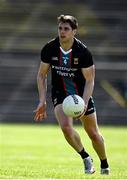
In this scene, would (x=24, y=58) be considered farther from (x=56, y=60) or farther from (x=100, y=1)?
(x=56, y=60)

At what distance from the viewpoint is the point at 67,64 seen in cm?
976

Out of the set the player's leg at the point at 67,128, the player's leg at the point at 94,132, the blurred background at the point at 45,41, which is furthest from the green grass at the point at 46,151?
the blurred background at the point at 45,41

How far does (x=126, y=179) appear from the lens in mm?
8898

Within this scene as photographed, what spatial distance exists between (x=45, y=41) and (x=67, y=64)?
24584 mm

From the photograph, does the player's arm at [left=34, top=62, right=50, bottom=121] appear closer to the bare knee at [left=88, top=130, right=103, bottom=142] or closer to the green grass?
the bare knee at [left=88, top=130, right=103, bottom=142]

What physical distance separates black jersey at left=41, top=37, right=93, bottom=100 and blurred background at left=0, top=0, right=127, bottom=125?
22.1 metres

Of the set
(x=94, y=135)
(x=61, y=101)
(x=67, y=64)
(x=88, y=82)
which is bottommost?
(x=94, y=135)

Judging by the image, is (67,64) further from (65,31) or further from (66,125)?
(66,125)

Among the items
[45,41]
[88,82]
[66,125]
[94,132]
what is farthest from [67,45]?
[45,41]

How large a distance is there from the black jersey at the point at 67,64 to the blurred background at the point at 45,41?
22077 mm

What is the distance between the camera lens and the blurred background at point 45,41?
33.0 meters

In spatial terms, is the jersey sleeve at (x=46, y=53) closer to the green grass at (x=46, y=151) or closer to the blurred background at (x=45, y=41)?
the green grass at (x=46, y=151)

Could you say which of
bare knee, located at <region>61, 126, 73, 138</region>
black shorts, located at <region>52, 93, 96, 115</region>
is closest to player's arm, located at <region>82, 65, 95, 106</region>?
black shorts, located at <region>52, 93, 96, 115</region>

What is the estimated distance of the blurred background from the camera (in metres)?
33.0
